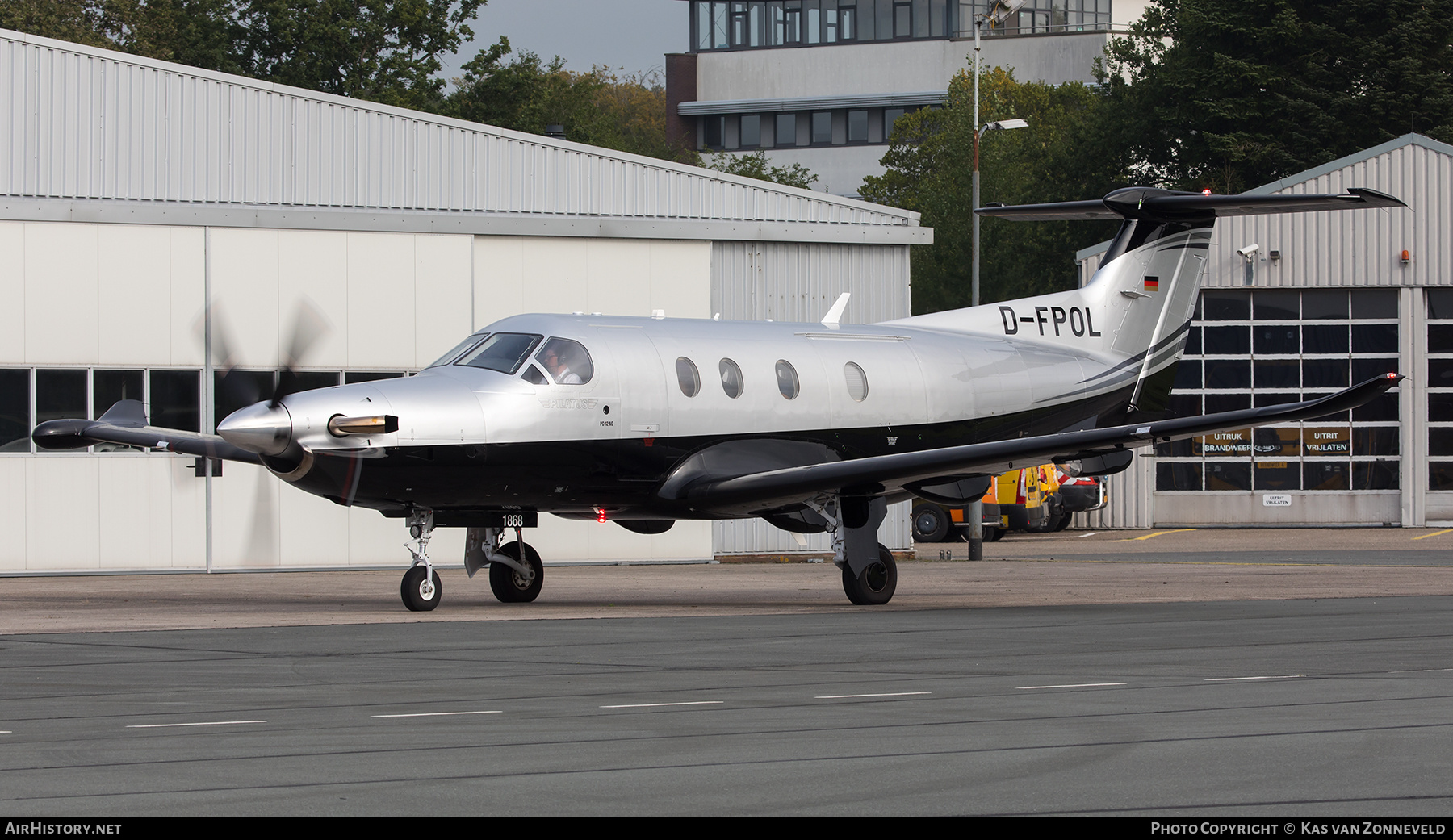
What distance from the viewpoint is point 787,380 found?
1884 centimetres

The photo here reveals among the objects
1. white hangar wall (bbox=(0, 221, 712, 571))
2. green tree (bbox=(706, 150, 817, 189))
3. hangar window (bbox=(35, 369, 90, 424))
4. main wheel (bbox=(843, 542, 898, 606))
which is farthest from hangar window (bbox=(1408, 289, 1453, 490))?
green tree (bbox=(706, 150, 817, 189))

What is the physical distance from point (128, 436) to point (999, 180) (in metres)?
60.9

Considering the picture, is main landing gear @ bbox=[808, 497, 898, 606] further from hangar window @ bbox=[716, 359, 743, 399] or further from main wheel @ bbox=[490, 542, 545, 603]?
main wheel @ bbox=[490, 542, 545, 603]

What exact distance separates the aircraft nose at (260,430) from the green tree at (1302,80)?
43.6m

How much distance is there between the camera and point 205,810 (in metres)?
6.44

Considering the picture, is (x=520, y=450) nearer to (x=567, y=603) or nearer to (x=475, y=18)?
(x=567, y=603)

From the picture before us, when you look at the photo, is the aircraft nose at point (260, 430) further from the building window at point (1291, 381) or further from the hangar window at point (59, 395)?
the building window at point (1291, 381)

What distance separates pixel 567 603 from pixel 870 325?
515 cm

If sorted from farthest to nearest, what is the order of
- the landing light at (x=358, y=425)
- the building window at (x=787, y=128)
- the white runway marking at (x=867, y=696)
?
the building window at (x=787, y=128), the landing light at (x=358, y=425), the white runway marking at (x=867, y=696)

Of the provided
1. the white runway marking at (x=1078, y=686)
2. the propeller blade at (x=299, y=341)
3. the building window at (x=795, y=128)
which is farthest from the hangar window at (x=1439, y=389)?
the building window at (x=795, y=128)

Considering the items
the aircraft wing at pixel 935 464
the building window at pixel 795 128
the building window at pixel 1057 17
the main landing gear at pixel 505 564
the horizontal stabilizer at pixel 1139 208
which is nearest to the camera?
the aircraft wing at pixel 935 464

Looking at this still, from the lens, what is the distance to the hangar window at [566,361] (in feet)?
56.2

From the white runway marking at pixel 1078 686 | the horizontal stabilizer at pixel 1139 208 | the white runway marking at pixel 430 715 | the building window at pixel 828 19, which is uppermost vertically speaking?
the building window at pixel 828 19
